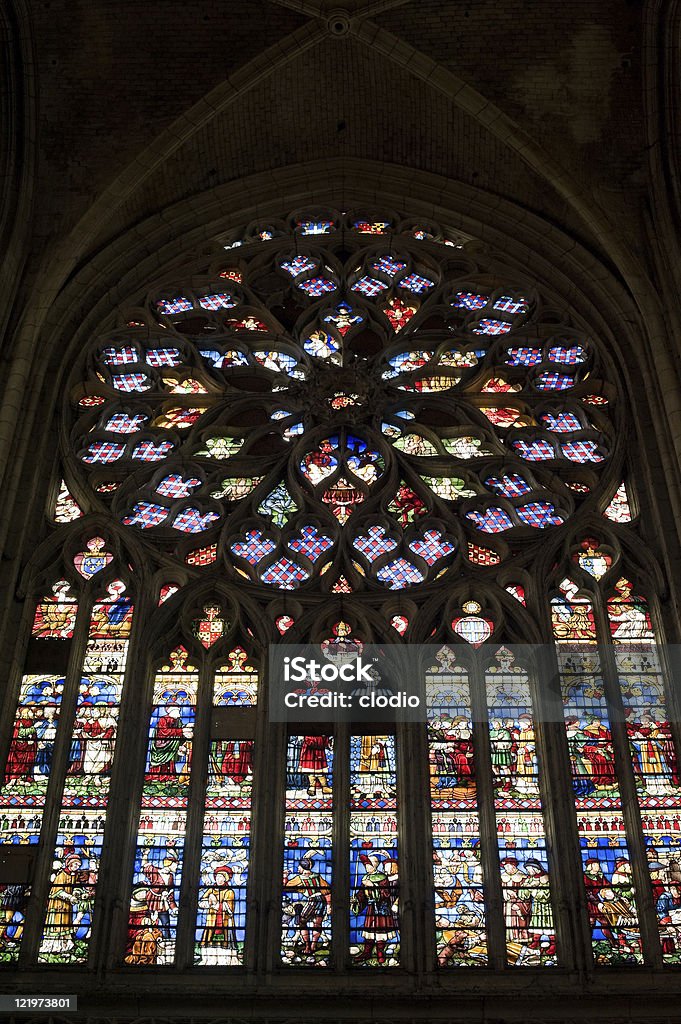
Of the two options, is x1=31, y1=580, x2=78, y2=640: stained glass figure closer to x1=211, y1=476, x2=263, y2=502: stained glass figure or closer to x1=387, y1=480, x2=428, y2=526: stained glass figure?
x1=211, y1=476, x2=263, y2=502: stained glass figure

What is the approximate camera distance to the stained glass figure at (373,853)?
31.6 ft

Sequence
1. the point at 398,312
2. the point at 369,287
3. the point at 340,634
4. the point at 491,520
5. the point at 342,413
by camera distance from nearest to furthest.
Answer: the point at 340,634, the point at 491,520, the point at 342,413, the point at 398,312, the point at 369,287

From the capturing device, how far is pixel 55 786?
10.4m

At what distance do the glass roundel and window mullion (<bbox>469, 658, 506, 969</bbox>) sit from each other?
48.4 inches

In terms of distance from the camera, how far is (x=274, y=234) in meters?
15.5

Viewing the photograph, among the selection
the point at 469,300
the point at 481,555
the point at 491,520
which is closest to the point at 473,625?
the point at 481,555

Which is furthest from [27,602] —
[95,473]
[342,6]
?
[342,6]

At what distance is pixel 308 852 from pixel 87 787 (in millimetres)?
1749

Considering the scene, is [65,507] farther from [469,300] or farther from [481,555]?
[469,300]

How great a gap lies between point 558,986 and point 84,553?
5.41m

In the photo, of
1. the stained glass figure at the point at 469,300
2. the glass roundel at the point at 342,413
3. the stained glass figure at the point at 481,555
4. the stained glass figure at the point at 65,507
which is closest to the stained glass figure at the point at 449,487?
the glass roundel at the point at 342,413

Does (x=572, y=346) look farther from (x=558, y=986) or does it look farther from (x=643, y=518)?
(x=558, y=986)

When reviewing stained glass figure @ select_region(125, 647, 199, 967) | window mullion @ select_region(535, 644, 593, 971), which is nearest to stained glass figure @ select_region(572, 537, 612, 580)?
window mullion @ select_region(535, 644, 593, 971)

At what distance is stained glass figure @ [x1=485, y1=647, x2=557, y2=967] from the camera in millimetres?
9656
